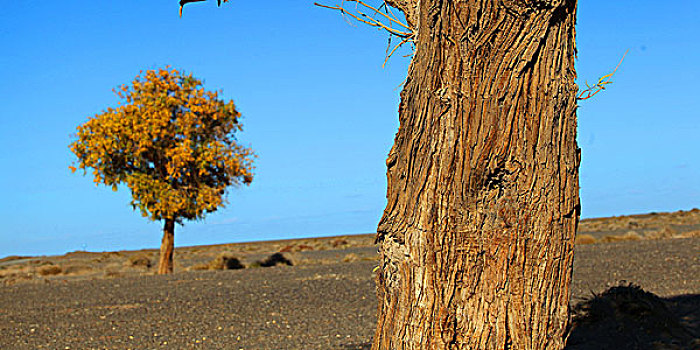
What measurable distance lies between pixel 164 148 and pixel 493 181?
1812 cm

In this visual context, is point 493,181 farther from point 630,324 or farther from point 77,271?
point 77,271

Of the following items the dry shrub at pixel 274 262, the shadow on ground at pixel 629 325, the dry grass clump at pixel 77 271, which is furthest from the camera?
the dry grass clump at pixel 77 271

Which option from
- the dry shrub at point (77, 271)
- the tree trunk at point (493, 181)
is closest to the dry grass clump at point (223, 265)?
the dry shrub at point (77, 271)

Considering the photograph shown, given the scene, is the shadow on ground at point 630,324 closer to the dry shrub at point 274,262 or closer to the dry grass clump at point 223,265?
the dry grass clump at point 223,265

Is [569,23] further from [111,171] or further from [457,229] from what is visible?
[111,171]

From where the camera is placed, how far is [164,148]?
2014 cm

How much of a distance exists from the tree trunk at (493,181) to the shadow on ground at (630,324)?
3633 mm

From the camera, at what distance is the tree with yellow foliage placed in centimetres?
1967

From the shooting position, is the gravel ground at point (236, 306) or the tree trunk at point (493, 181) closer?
the tree trunk at point (493, 181)

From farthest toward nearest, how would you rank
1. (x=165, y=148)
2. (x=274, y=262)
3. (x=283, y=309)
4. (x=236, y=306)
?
(x=274, y=262) → (x=165, y=148) → (x=236, y=306) → (x=283, y=309)

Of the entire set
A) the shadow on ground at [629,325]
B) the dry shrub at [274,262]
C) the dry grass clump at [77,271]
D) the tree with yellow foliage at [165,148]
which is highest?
the tree with yellow foliage at [165,148]

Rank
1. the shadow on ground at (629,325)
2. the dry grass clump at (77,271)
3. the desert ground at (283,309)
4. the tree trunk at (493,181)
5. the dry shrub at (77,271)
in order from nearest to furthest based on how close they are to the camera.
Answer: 1. the tree trunk at (493,181)
2. the shadow on ground at (629,325)
3. the desert ground at (283,309)
4. the dry grass clump at (77,271)
5. the dry shrub at (77,271)

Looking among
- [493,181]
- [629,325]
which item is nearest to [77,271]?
[629,325]

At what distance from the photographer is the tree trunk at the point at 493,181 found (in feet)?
10.7
